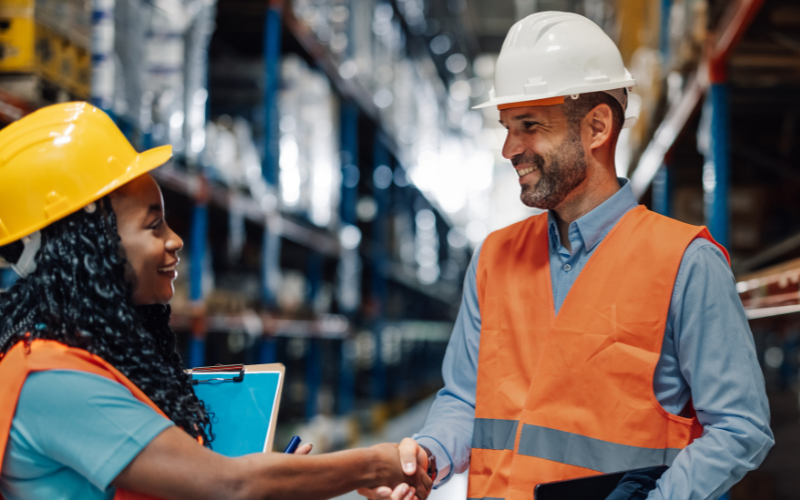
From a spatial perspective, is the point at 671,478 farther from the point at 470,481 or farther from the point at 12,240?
the point at 12,240

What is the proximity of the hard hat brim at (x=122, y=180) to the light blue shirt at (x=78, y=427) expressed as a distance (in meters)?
0.31

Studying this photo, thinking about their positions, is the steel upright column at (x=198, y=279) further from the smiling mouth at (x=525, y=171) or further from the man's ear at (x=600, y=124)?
the man's ear at (x=600, y=124)

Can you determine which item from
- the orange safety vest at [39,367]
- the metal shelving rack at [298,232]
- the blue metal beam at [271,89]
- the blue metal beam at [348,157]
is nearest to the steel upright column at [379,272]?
the metal shelving rack at [298,232]

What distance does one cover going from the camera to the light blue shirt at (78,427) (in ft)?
4.38

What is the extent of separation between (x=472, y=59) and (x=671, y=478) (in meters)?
21.3

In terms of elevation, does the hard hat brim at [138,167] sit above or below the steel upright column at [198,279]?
above

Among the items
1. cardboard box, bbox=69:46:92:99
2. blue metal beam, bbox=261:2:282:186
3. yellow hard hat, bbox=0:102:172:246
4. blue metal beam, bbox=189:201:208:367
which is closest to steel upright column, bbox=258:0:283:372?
blue metal beam, bbox=261:2:282:186

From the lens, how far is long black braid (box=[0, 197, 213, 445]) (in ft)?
4.81

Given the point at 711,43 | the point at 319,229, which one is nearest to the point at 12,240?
the point at 711,43

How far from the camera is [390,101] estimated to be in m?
10.4

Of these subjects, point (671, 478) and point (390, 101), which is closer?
point (671, 478)

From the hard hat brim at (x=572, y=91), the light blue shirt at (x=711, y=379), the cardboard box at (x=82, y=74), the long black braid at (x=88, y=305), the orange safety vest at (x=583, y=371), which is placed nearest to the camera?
the long black braid at (x=88, y=305)

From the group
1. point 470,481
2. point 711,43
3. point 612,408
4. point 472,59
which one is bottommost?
point 470,481

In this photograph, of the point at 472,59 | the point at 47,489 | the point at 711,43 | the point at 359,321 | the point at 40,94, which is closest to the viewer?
the point at 47,489
